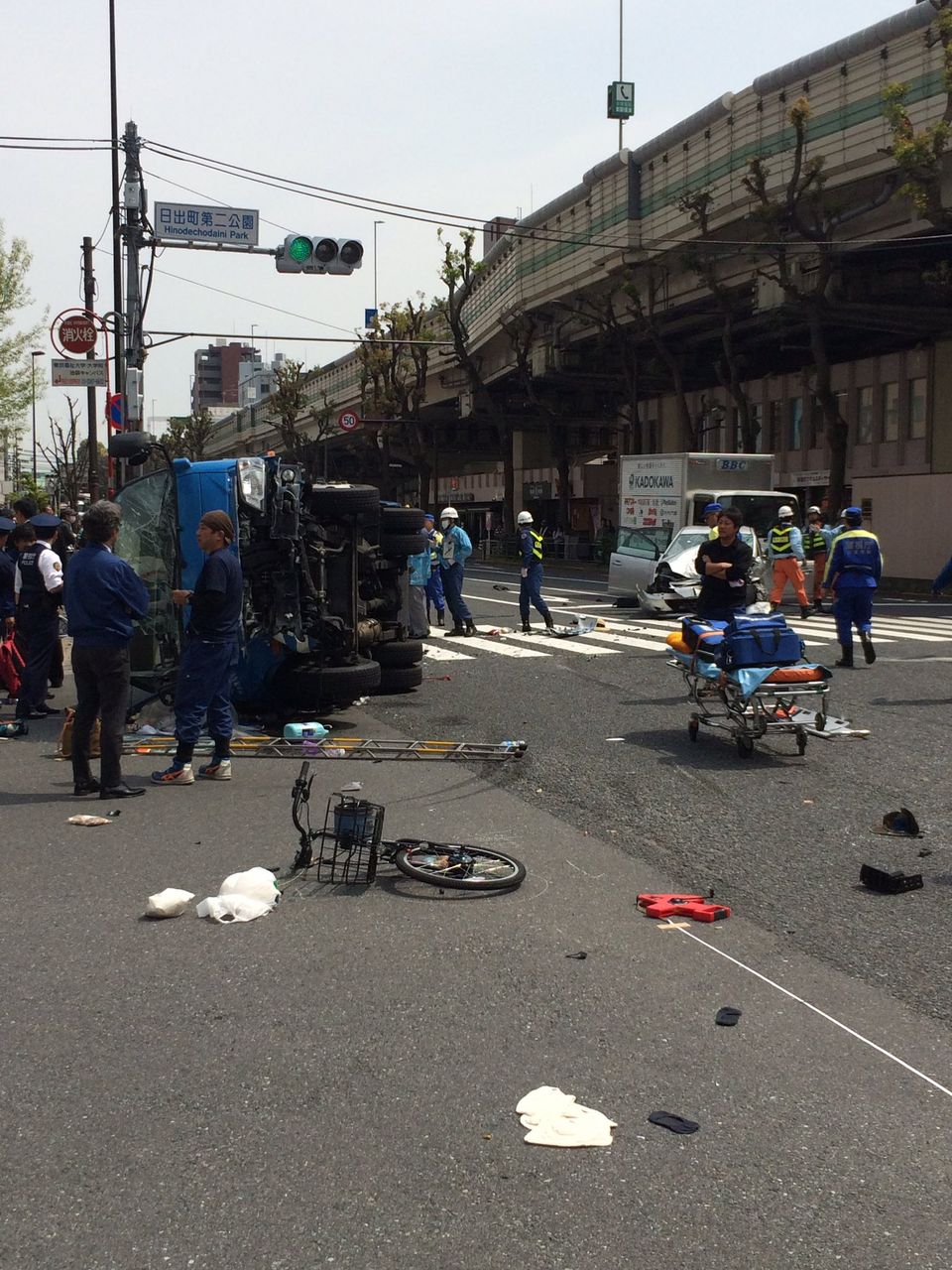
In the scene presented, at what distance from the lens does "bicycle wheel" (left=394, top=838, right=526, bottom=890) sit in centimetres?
624

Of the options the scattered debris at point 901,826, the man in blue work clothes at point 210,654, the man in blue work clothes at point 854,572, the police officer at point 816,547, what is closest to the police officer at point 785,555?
the police officer at point 816,547

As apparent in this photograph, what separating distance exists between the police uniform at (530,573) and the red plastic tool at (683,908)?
1396 cm

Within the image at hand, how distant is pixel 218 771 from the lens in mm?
9234

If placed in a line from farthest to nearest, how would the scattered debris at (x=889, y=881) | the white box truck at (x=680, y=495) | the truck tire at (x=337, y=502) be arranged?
the white box truck at (x=680, y=495)
the truck tire at (x=337, y=502)
the scattered debris at (x=889, y=881)

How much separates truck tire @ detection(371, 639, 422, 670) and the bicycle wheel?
6.53 meters

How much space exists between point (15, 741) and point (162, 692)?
1.30m

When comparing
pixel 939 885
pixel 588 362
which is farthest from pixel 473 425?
pixel 939 885

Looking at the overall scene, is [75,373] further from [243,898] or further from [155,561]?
[243,898]

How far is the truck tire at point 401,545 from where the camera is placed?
12.7m

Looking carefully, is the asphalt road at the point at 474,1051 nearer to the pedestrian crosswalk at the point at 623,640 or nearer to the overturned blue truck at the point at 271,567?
the overturned blue truck at the point at 271,567

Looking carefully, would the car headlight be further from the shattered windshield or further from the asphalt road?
the asphalt road

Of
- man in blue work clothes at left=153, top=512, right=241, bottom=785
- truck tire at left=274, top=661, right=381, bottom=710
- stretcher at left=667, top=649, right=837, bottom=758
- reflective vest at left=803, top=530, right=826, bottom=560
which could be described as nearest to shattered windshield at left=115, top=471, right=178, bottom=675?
truck tire at left=274, top=661, right=381, bottom=710

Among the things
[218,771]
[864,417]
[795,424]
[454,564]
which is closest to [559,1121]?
[218,771]

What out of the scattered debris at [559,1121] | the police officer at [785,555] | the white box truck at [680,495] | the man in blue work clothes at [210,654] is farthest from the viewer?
the white box truck at [680,495]
